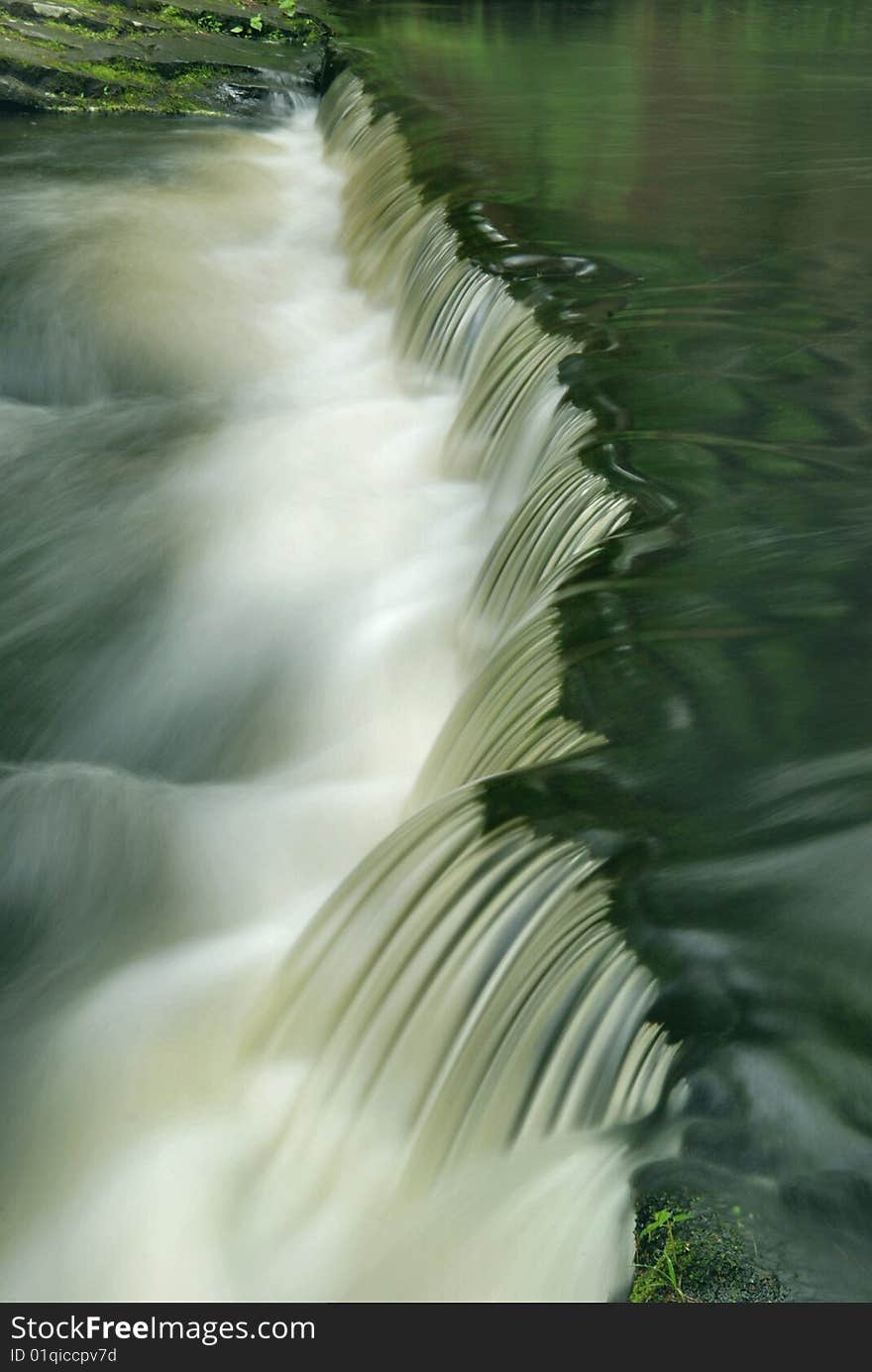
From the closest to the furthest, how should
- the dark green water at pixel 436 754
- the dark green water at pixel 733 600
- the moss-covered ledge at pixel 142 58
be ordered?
1. the dark green water at pixel 733 600
2. the dark green water at pixel 436 754
3. the moss-covered ledge at pixel 142 58

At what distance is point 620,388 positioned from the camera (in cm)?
465

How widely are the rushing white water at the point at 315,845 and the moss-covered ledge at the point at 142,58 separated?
16.3 feet

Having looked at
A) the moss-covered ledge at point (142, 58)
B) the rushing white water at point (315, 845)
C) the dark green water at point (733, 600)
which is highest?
the moss-covered ledge at point (142, 58)

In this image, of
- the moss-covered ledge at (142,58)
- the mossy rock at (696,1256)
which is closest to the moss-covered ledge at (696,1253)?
the mossy rock at (696,1256)

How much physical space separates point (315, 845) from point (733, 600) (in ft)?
4.16

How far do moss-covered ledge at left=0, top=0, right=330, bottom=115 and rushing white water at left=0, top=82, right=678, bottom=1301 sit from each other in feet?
16.3

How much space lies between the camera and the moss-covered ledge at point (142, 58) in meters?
11.5

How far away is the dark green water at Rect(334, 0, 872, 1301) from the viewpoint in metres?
2.07

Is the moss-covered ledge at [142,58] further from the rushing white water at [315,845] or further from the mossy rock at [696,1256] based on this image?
the mossy rock at [696,1256]

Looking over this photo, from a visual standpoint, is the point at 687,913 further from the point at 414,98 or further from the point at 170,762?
the point at 414,98

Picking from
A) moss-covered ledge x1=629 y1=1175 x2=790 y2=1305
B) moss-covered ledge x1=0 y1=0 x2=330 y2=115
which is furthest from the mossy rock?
moss-covered ledge x1=0 y1=0 x2=330 y2=115

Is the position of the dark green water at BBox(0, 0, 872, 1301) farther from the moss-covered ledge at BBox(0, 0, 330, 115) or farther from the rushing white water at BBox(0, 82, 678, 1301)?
the moss-covered ledge at BBox(0, 0, 330, 115)

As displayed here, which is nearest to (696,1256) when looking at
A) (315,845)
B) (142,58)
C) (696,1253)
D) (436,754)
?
(696,1253)

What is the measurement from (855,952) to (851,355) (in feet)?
10.1
